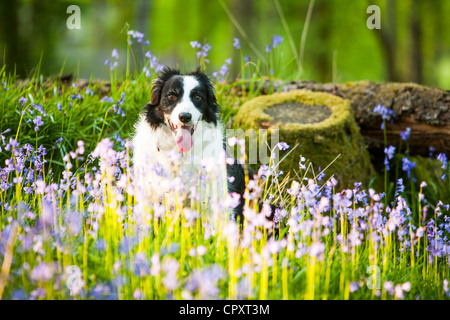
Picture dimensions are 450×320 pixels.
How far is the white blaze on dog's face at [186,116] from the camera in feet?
12.9

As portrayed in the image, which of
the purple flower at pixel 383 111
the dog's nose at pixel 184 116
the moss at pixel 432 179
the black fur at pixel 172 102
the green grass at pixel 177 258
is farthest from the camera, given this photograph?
the moss at pixel 432 179

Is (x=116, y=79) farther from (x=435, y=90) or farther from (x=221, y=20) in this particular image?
(x=221, y=20)

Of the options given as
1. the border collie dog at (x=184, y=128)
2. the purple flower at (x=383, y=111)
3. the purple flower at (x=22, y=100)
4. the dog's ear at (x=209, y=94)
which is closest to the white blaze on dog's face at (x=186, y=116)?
the border collie dog at (x=184, y=128)

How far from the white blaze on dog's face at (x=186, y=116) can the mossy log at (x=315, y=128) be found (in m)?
1.09

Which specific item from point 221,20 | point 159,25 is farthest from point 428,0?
point 159,25

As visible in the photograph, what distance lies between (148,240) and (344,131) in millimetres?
3003

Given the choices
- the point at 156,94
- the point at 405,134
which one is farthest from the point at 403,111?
the point at 156,94

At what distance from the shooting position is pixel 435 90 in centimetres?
566

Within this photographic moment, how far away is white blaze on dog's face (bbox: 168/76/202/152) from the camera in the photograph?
394 centimetres

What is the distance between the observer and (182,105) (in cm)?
403

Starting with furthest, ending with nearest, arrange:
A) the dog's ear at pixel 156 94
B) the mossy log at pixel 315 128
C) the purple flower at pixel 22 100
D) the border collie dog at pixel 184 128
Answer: the mossy log at pixel 315 128 < the purple flower at pixel 22 100 < the dog's ear at pixel 156 94 < the border collie dog at pixel 184 128

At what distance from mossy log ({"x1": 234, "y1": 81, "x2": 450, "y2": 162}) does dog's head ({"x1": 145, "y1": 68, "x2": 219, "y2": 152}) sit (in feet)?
6.87

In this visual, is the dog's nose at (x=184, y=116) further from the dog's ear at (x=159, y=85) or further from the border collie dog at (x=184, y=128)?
the dog's ear at (x=159, y=85)

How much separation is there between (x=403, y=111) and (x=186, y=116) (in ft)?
9.83
